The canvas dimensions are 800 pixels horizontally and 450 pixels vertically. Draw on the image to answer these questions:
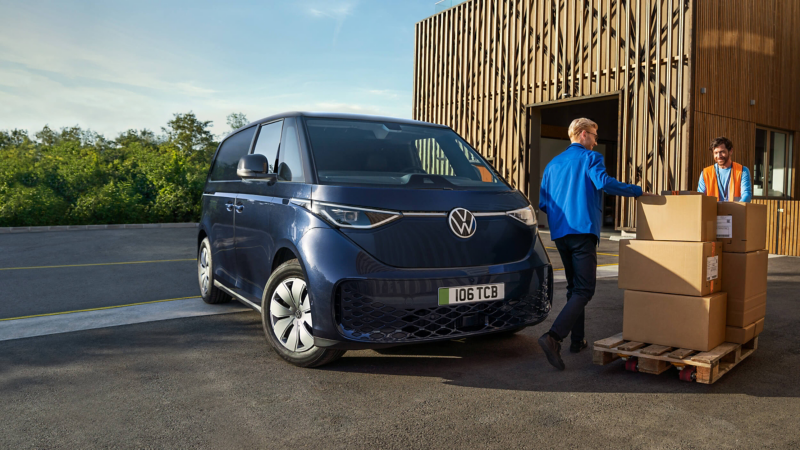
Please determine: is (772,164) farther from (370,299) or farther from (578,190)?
(370,299)

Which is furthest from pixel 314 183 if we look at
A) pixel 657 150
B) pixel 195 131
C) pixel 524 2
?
pixel 195 131

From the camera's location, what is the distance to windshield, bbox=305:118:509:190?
13.0 feet

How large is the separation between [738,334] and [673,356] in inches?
27.1

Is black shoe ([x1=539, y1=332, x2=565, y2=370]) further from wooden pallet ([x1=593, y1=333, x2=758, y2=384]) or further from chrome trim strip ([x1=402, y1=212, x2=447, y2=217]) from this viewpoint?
chrome trim strip ([x1=402, y1=212, x2=447, y2=217])

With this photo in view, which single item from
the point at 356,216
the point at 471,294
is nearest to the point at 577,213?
the point at 471,294

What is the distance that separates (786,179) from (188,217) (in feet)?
60.7

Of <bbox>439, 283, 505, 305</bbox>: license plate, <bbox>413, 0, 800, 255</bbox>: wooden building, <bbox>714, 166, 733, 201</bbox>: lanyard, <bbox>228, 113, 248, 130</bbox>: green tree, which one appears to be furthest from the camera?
<bbox>228, 113, 248, 130</bbox>: green tree

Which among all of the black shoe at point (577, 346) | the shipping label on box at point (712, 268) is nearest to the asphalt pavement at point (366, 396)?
the black shoe at point (577, 346)

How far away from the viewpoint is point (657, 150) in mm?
13938

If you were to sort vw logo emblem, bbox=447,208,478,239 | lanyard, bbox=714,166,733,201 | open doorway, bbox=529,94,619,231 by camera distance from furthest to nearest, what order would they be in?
open doorway, bbox=529,94,619,231 → lanyard, bbox=714,166,733,201 → vw logo emblem, bbox=447,208,478,239

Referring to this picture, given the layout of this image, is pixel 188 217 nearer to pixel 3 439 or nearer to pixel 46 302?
pixel 46 302

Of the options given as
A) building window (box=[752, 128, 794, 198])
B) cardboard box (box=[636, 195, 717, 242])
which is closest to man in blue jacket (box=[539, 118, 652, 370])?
cardboard box (box=[636, 195, 717, 242])

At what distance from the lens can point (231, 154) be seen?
5617 mm

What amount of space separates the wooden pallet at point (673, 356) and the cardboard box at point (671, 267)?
14.7 inches
